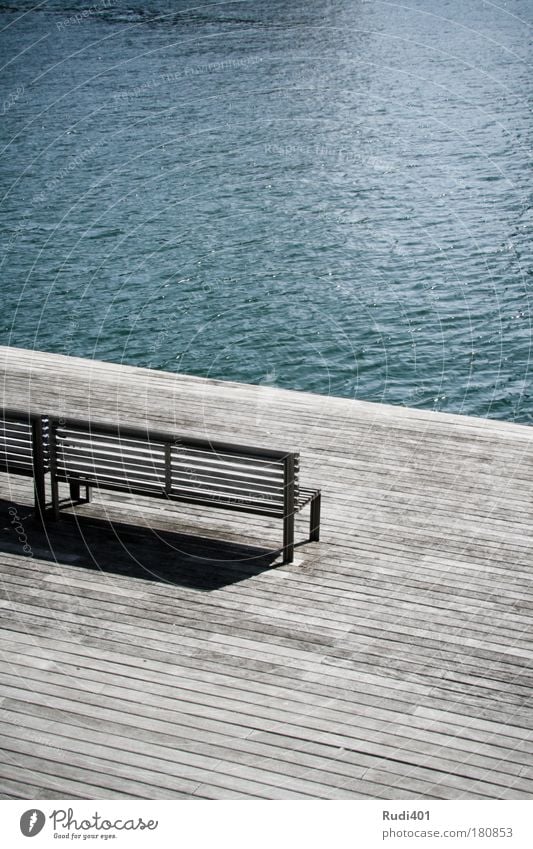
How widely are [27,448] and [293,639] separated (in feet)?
10.9

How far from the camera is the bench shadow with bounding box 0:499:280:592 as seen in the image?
27.6 feet

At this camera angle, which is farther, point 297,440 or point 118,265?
point 118,265

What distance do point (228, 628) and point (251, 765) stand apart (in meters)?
1.54

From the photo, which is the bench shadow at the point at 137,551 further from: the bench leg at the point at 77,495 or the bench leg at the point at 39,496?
the bench leg at the point at 77,495

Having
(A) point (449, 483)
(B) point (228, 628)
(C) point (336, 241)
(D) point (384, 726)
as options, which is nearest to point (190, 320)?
(C) point (336, 241)

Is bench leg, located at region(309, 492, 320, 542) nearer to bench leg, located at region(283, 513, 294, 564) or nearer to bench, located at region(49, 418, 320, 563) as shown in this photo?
bench, located at region(49, 418, 320, 563)

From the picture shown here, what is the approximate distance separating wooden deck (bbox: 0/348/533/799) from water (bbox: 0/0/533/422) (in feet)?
26.0

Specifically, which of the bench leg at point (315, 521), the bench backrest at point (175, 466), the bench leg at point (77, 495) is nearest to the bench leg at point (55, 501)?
the bench backrest at point (175, 466)

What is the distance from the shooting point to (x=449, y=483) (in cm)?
1019

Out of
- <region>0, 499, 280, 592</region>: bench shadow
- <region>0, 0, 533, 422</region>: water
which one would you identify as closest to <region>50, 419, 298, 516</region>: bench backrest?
<region>0, 499, 280, 592</region>: bench shadow

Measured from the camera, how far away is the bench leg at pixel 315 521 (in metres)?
8.84

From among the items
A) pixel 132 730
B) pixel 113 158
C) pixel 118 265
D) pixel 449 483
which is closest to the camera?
pixel 132 730

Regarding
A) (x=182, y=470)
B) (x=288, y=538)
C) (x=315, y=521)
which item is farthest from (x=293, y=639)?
(x=182, y=470)
